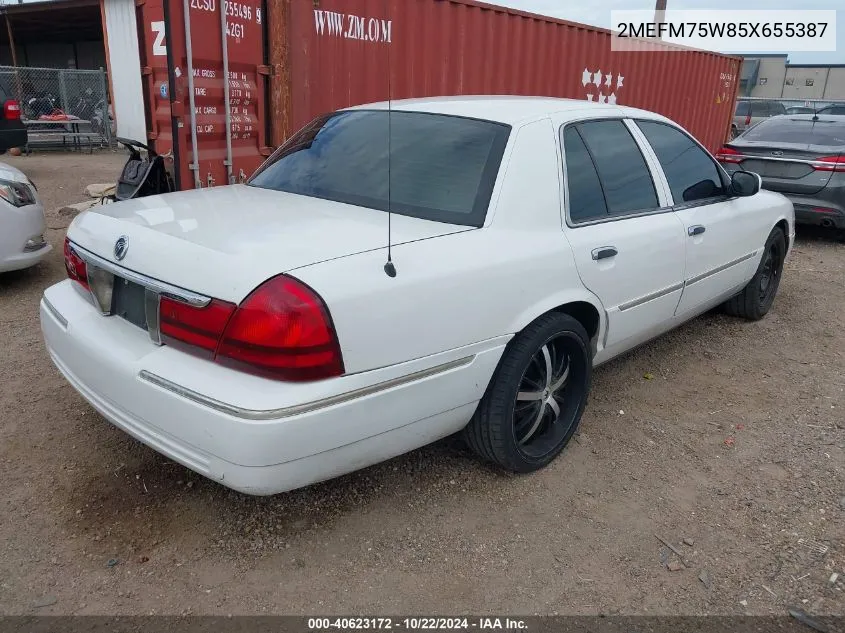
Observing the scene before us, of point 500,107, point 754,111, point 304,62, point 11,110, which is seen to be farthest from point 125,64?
point 754,111

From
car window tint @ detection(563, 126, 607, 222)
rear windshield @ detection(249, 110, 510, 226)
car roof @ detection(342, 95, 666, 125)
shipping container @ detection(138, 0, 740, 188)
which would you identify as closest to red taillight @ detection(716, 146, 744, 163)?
shipping container @ detection(138, 0, 740, 188)

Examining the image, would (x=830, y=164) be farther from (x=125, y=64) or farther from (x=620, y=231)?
(x=125, y=64)

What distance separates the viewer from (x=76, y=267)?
9.21 feet

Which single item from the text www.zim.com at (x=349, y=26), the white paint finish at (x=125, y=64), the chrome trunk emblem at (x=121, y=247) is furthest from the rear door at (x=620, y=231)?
the white paint finish at (x=125, y=64)

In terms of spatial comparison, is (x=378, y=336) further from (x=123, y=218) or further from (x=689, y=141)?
(x=689, y=141)

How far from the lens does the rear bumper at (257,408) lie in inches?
82.7

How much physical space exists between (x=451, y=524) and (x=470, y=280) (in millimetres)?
976

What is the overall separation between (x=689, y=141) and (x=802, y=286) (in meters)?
3.05

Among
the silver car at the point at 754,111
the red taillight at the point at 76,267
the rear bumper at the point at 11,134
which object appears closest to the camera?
the red taillight at the point at 76,267

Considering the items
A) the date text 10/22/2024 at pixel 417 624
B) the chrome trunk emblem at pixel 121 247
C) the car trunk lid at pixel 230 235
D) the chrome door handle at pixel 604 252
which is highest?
the car trunk lid at pixel 230 235

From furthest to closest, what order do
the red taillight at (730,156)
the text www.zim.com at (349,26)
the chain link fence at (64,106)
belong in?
1. the chain link fence at (64,106)
2. the red taillight at (730,156)
3. the text www.zim.com at (349,26)

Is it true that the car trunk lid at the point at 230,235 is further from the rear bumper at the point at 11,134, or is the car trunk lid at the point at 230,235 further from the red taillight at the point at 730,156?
the rear bumper at the point at 11,134

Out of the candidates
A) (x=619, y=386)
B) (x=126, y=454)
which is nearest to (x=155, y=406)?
(x=126, y=454)

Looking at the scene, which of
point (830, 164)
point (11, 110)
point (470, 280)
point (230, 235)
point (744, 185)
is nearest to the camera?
point (230, 235)
